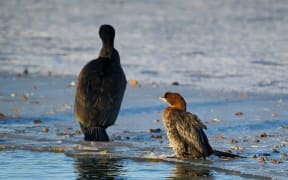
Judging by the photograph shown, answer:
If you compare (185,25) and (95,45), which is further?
(185,25)

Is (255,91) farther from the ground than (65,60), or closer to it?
closer to it

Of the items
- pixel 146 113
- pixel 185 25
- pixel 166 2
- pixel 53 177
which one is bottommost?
pixel 53 177

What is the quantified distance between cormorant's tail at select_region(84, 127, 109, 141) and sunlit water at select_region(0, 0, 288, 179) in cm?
10

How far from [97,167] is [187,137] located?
3.12 feet

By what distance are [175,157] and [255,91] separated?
13.1 ft

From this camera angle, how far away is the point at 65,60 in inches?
573

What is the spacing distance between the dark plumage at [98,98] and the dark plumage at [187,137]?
3.23 feet

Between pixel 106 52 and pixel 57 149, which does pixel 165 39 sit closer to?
pixel 106 52

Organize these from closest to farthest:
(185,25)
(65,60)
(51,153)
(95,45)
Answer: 1. (51,153)
2. (65,60)
3. (95,45)
4. (185,25)

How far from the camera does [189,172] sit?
6.99 metres

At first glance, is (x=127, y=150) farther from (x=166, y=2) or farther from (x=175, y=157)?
(x=166, y=2)

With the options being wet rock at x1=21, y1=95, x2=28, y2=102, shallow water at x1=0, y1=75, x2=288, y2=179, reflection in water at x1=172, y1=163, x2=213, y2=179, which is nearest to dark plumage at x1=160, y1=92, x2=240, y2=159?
shallow water at x1=0, y1=75, x2=288, y2=179

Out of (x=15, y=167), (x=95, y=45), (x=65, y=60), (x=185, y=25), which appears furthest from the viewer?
(x=185, y=25)

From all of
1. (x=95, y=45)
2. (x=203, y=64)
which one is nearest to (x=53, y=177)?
(x=203, y=64)
